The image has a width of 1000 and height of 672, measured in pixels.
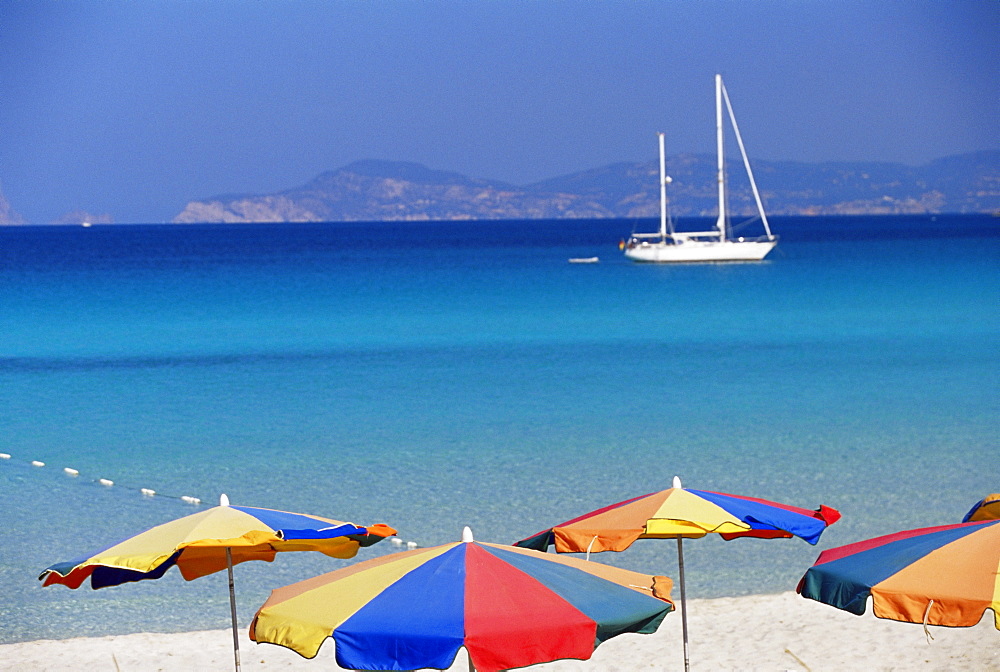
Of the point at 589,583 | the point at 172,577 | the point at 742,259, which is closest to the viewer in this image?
the point at 589,583

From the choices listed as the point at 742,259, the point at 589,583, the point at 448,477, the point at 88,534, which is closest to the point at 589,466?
the point at 448,477

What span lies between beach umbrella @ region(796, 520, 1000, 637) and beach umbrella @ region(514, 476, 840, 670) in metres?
0.86

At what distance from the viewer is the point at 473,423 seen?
18.6 metres

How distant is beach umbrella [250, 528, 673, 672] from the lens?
4.79 m

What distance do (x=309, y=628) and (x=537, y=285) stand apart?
48327mm

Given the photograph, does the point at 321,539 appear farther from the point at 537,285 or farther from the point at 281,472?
the point at 537,285

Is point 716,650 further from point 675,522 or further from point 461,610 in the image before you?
point 461,610

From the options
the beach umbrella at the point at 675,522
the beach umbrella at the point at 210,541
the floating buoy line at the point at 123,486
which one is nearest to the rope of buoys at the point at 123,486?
the floating buoy line at the point at 123,486

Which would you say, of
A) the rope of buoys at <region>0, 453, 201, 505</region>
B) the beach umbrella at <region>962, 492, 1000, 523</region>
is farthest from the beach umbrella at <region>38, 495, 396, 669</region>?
the rope of buoys at <region>0, 453, 201, 505</region>

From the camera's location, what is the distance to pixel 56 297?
164ft

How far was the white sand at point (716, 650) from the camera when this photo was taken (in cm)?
814

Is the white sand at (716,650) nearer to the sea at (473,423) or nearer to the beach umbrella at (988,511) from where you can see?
the sea at (473,423)

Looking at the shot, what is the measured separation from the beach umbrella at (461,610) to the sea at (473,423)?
4778mm

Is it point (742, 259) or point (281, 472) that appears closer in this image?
point (281, 472)
